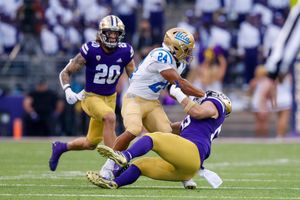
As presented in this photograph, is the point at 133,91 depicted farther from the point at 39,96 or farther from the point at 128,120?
the point at 39,96

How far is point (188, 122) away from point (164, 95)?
11066 millimetres

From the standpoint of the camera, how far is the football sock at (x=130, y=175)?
27.6 feet

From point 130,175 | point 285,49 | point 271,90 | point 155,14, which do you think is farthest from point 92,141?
point 155,14

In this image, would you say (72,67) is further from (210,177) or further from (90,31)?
(90,31)

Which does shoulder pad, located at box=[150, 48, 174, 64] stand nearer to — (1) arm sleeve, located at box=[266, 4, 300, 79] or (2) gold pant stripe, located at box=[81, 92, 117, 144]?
(2) gold pant stripe, located at box=[81, 92, 117, 144]

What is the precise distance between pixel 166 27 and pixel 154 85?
42.2ft

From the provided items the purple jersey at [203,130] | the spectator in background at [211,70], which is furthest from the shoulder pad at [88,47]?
the spectator in background at [211,70]

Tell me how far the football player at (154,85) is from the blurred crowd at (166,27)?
31.8 ft

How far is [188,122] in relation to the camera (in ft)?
28.3

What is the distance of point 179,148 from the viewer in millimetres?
8273

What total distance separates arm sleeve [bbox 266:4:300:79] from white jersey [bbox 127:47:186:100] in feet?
8.46

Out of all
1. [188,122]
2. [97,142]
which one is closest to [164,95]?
[97,142]

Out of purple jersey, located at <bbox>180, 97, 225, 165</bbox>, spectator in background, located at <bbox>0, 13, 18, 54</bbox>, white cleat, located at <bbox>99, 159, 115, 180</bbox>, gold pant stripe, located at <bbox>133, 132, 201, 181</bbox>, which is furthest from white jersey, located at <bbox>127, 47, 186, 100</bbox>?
spectator in background, located at <bbox>0, 13, 18, 54</bbox>

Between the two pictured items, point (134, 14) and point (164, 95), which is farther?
point (134, 14)
